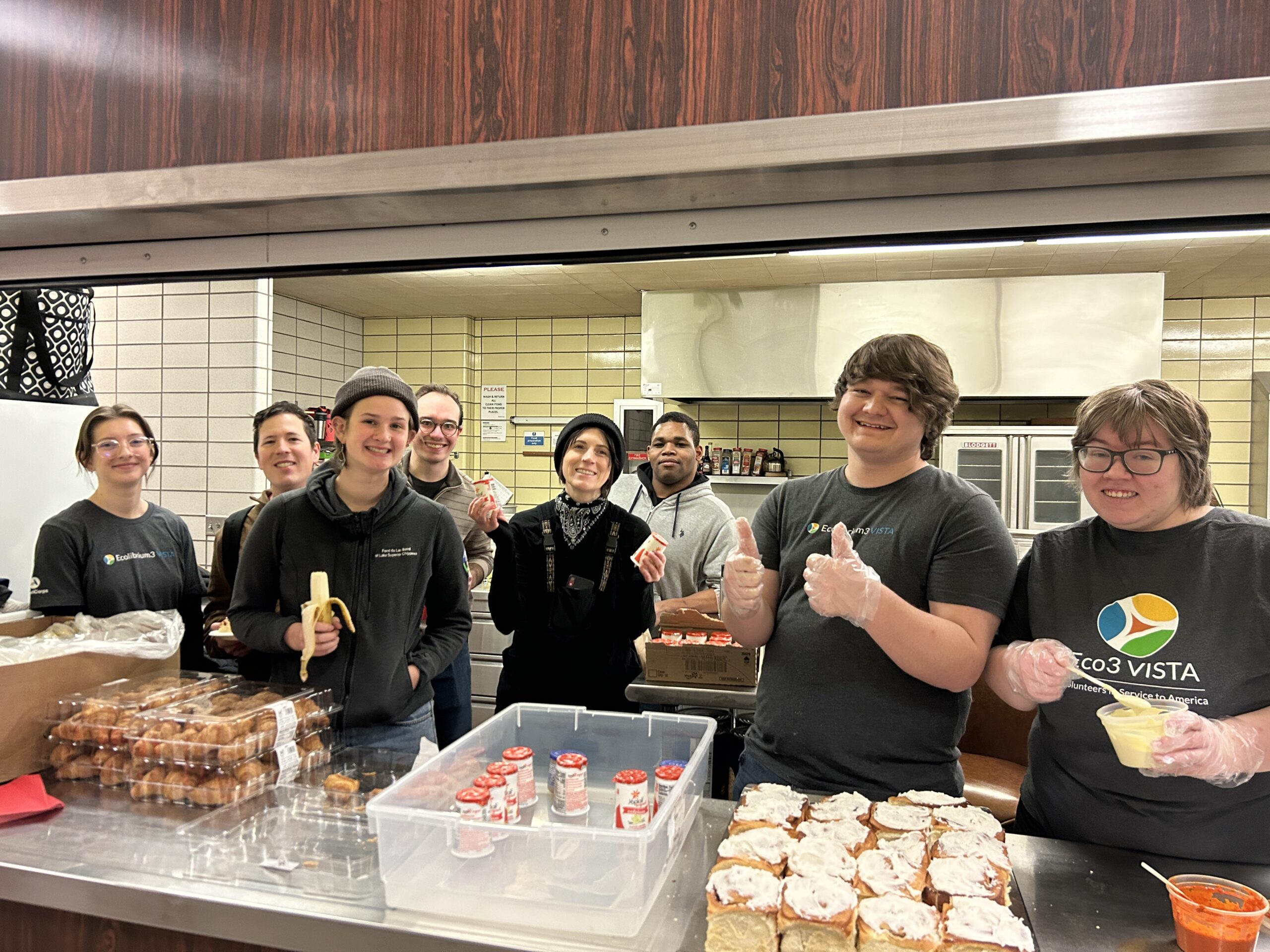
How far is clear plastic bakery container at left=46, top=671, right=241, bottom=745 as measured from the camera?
1.68 metres

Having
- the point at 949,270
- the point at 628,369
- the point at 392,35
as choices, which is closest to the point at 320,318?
the point at 628,369

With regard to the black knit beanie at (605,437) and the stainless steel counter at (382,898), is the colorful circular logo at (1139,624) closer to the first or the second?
the stainless steel counter at (382,898)

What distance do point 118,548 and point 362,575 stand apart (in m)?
1.12

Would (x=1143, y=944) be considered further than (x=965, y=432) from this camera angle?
No

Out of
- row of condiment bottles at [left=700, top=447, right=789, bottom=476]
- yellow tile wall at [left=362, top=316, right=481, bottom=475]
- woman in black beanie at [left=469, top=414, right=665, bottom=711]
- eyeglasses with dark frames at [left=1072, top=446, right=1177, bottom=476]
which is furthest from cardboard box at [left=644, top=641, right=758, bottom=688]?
yellow tile wall at [left=362, top=316, right=481, bottom=475]

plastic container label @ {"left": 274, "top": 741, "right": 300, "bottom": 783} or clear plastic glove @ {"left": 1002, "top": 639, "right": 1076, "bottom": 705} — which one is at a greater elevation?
clear plastic glove @ {"left": 1002, "top": 639, "right": 1076, "bottom": 705}

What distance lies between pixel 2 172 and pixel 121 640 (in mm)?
1068

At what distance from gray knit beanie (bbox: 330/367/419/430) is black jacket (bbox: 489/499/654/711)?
27.0 inches

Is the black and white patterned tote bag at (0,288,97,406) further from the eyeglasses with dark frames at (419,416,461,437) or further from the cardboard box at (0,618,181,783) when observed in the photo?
the cardboard box at (0,618,181,783)

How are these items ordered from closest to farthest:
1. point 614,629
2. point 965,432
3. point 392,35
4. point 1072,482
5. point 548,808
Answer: point 392,35 < point 548,808 < point 1072,482 < point 614,629 < point 965,432

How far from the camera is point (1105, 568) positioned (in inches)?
58.1

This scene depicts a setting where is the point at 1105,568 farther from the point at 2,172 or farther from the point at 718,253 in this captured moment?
the point at 2,172

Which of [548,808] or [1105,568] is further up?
[1105,568]

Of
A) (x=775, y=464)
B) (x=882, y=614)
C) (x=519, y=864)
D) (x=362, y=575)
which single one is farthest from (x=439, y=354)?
(x=519, y=864)
